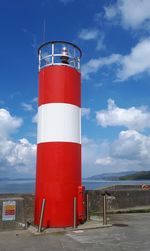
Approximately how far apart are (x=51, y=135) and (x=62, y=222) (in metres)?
2.84

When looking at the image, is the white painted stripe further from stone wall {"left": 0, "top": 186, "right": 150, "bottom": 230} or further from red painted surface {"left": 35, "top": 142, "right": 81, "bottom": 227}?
stone wall {"left": 0, "top": 186, "right": 150, "bottom": 230}

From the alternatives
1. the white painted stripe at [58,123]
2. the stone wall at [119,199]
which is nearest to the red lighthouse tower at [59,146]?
the white painted stripe at [58,123]

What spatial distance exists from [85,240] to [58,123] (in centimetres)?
399

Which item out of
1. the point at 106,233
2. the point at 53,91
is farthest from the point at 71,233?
the point at 53,91

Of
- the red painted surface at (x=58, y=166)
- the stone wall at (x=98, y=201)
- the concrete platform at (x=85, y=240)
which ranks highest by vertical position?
the red painted surface at (x=58, y=166)

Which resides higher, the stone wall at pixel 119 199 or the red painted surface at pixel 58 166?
the red painted surface at pixel 58 166

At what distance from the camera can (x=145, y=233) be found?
32.3ft

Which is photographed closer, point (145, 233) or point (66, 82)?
point (145, 233)

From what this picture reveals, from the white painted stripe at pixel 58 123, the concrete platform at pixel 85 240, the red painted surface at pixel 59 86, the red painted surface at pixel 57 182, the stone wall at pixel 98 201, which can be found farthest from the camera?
the red painted surface at pixel 59 86

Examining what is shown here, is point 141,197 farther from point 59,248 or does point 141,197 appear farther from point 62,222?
point 59,248

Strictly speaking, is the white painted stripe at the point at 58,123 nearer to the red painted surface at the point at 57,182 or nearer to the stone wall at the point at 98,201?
the red painted surface at the point at 57,182

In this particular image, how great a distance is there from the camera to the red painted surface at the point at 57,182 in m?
11.1

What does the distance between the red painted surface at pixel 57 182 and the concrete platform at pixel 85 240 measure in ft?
3.14

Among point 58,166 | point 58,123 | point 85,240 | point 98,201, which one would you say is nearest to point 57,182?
point 58,166
